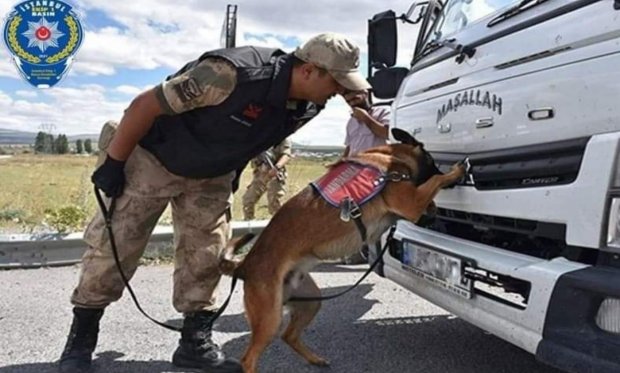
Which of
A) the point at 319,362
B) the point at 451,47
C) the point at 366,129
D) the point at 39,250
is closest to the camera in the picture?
the point at 451,47

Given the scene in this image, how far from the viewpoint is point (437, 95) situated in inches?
123

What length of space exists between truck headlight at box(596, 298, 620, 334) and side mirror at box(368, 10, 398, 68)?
257 cm

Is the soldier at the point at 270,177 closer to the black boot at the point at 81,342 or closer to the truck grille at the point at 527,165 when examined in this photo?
the black boot at the point at 81,342

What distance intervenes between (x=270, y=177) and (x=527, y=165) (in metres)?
4.75

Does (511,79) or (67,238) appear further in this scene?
(67,238)

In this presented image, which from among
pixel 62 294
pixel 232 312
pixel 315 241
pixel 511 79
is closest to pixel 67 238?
pixel 62 294

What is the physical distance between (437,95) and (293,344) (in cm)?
155

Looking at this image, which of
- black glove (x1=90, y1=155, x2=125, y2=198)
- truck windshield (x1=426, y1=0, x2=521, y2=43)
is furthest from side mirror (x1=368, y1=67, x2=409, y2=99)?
black glove (x1=90, y1=155, x2=125, y2=198)

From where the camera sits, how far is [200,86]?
2.81m

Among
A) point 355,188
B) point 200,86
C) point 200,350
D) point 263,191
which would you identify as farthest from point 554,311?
point 263,191

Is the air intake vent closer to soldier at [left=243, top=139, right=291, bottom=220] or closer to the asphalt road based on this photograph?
the asphalt road

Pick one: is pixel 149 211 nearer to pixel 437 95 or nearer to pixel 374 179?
pixel 374 179

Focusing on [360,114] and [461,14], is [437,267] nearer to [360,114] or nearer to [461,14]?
[461,14]

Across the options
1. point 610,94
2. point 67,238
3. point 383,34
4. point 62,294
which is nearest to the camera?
point 610,94
